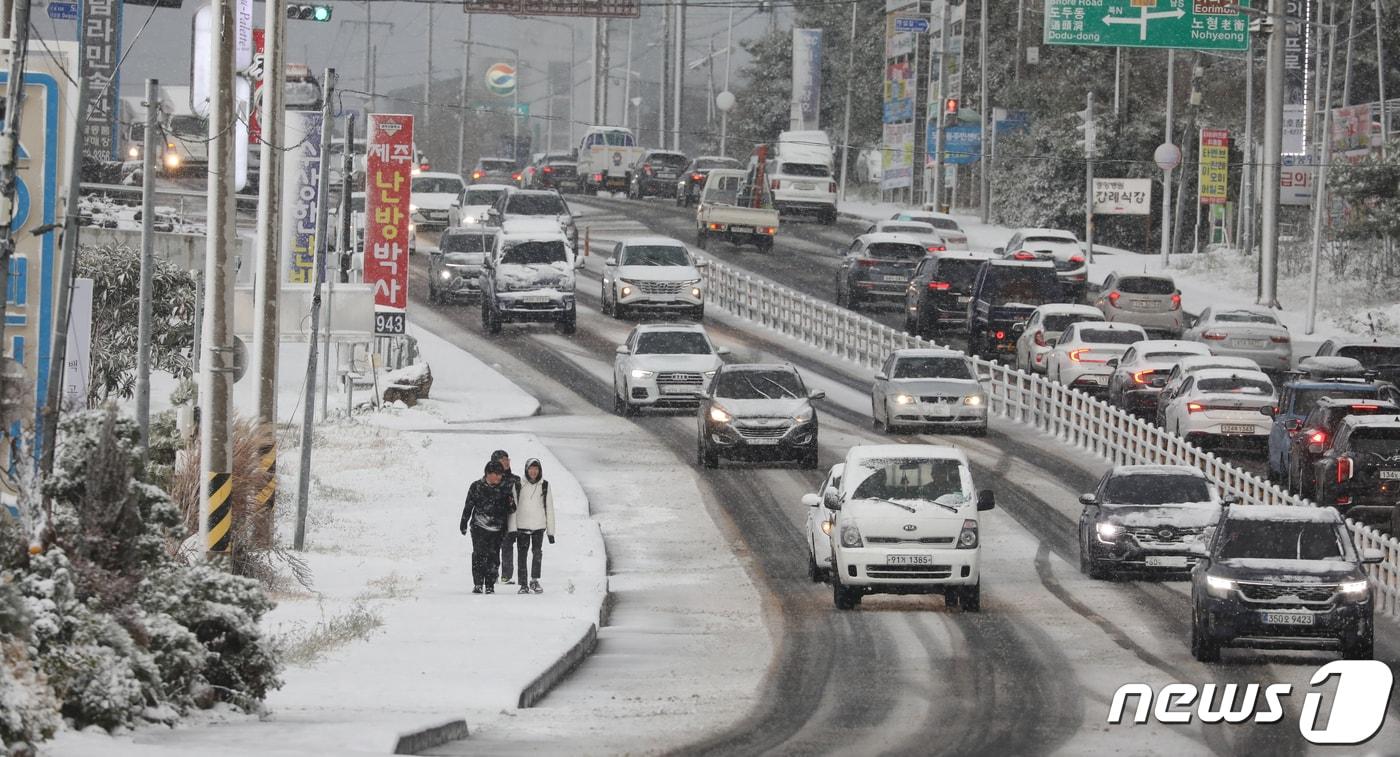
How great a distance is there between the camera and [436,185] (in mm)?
68188

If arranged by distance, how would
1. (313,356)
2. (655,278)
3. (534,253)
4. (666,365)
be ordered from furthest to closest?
(655,278), (534,253), (666,365), (313,356)

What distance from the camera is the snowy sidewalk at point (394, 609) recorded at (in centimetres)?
1423

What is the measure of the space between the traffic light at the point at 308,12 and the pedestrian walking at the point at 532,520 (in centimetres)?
1263

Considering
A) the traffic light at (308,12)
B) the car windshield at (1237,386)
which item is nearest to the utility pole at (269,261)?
the traffic light at (308,12)

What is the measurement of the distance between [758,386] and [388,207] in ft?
34.5

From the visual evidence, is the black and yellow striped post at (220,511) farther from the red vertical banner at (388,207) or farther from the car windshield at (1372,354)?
the car windshield at (1372,354)

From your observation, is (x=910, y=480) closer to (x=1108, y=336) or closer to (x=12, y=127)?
(x=12, y=127)

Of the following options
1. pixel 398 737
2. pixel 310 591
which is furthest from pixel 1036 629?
pixel 398 737

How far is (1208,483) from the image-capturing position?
26.5 meters

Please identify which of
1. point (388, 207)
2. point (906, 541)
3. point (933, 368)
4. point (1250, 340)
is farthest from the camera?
point (1250, 340)

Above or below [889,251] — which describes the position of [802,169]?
above

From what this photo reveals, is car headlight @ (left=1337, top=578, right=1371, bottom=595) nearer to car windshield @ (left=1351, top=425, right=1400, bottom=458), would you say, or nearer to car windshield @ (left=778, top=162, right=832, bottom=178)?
car windshield @ (left=1351, top=425, right=1400, bottom=458)

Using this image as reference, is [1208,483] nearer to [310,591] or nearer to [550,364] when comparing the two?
[310,591]

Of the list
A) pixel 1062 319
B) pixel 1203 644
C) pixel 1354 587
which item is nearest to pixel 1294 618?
pixel 1354 587
